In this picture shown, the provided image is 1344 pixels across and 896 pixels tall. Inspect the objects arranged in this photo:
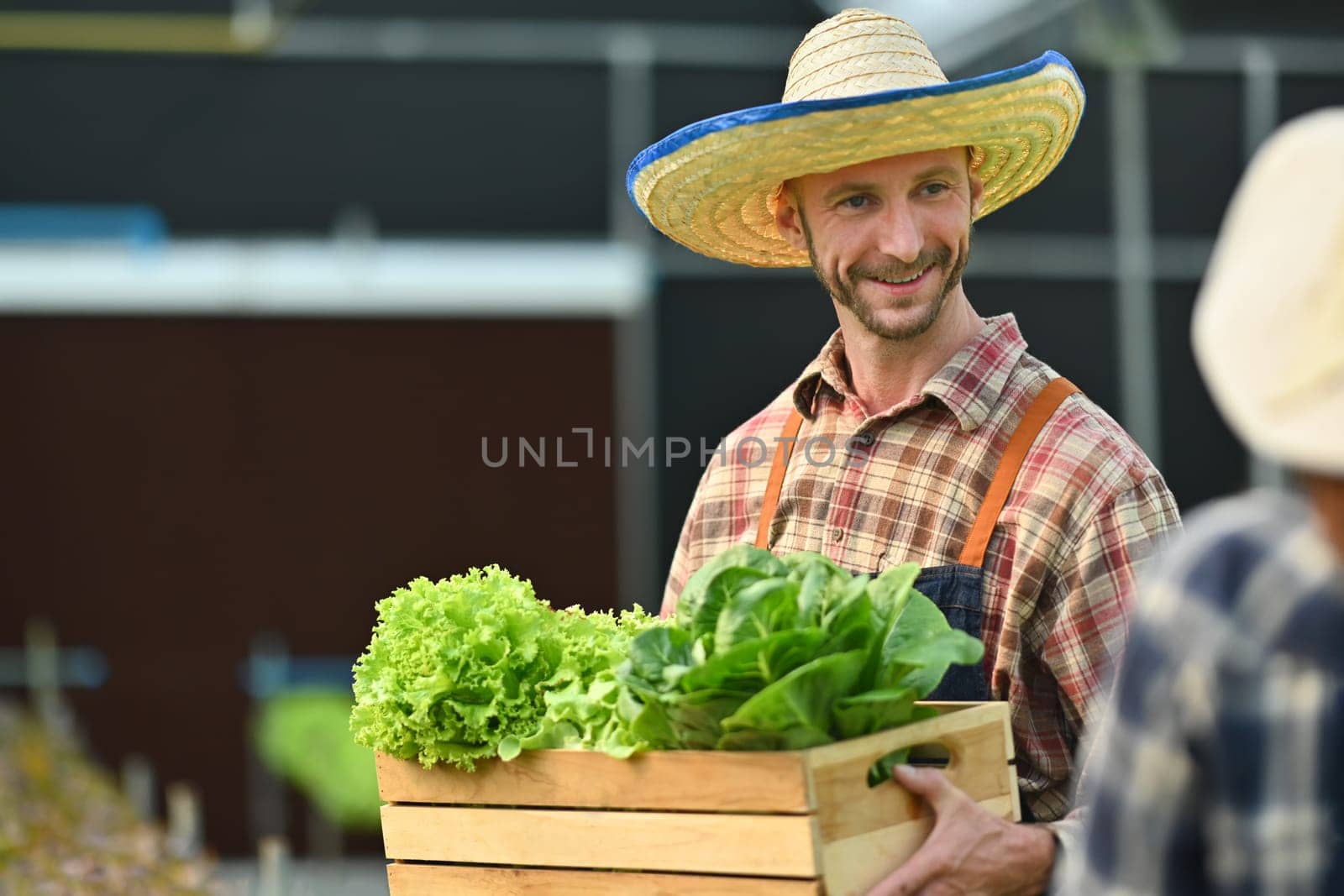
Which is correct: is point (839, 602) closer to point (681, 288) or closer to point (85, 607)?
point (681, 288)

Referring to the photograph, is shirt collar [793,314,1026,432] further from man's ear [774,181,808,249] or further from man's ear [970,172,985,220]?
man's ear [774,181,808,249]

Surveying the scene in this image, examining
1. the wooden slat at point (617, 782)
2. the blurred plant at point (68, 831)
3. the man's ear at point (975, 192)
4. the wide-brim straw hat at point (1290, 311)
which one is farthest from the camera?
the blurred plant at point (68, 831)

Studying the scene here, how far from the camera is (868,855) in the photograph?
2.08 metres

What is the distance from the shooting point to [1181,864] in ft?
3.95

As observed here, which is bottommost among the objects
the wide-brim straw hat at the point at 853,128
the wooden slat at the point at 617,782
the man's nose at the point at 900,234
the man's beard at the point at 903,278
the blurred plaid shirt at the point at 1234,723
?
the wooden slat at the point at 617,782

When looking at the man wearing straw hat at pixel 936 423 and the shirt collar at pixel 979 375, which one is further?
the shirt collar at pixel 979 375

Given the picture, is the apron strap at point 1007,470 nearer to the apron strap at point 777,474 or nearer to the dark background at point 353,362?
the apron strap at point 777,474

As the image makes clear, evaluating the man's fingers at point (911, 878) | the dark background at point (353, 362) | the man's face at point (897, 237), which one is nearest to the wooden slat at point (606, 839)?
the man's fingers at point (911, 878)

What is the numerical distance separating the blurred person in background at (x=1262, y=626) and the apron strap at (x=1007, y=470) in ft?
4.57

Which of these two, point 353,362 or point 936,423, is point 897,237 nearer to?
point 936,423

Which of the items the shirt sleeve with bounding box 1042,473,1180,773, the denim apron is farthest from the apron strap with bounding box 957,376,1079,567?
the shirt sleeve with bounding box 1042,473,1180,773

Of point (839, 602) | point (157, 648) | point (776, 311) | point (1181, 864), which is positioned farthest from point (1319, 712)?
point (157, 648)

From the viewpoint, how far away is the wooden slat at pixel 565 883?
206 cm

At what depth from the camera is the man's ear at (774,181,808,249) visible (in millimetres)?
3057
